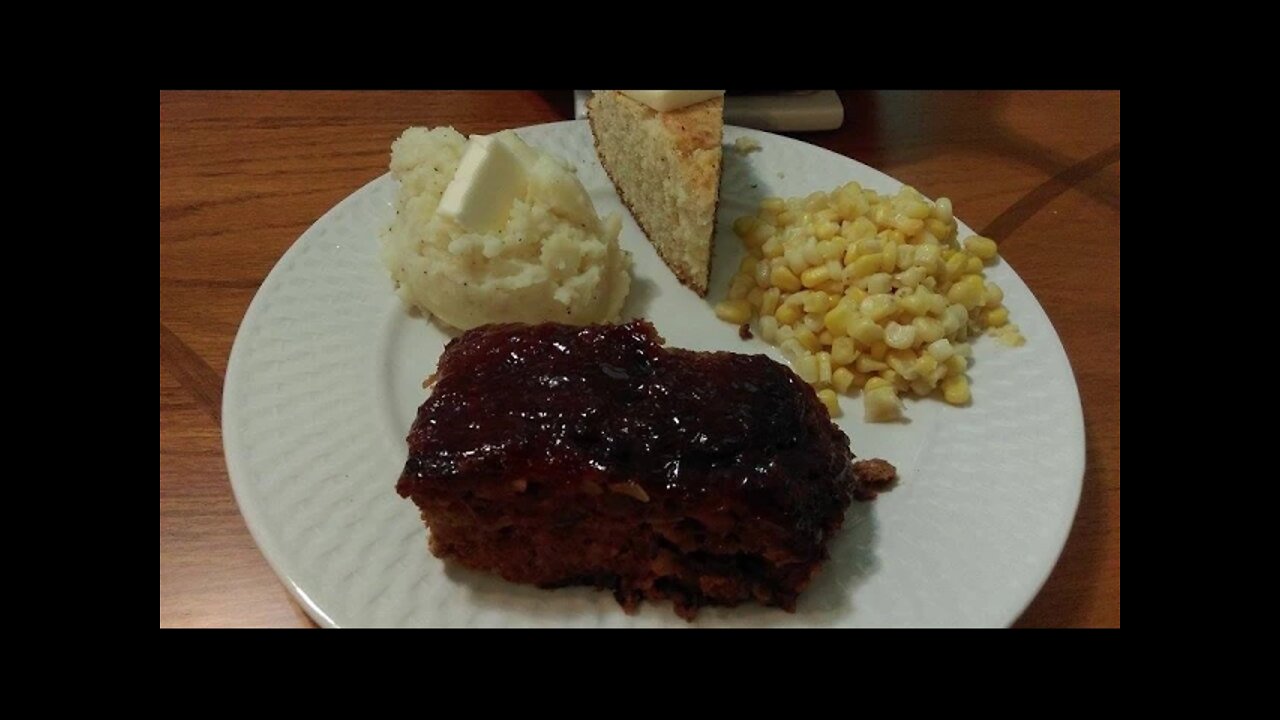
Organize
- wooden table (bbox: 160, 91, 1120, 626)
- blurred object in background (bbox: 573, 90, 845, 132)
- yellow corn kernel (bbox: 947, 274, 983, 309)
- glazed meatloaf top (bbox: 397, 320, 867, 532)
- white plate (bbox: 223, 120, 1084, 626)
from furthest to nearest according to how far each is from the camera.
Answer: blurred object in background (bbox: 573, 90, 845, 132), yellow corn kernel (bbox: 947, 274, 983, 309), wooden table (bbox: 160, 91, 1120, 626), white plate (bbox: 223, 120, 1084, 626), glazed meatloaf top (bbox: 397, 320, 867, 532)

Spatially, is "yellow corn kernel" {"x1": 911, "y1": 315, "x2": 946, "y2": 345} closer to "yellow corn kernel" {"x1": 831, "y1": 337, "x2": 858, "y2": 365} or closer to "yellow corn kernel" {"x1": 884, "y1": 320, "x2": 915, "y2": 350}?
"yellow corn kernel" {"x1": 884, "y1": 320, "x2": 915, "y2": 350}

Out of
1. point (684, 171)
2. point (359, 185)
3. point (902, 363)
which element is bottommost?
point (359, 185)

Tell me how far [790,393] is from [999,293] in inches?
43.6

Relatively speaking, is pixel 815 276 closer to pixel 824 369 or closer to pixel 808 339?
pixel 808 339

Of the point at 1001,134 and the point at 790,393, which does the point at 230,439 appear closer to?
the point at 790,393

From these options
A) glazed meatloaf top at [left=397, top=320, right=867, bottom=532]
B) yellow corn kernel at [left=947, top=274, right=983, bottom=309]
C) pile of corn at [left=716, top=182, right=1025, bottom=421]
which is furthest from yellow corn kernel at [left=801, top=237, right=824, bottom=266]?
glazed meatloaf top at [left=397, top=320, right=867, bottom=532]

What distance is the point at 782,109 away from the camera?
3.93 meters

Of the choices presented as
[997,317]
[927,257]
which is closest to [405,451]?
[927,257]

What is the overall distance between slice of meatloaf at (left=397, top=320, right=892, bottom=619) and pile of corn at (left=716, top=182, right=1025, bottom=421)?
55 cm

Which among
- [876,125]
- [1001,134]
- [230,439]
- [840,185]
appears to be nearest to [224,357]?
[230,439]

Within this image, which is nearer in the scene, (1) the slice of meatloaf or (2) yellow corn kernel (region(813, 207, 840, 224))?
(1) the slice of meatloaf

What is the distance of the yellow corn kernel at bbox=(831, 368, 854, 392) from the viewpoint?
2781mm

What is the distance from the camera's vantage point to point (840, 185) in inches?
135

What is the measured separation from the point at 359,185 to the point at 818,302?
6.28 ft
